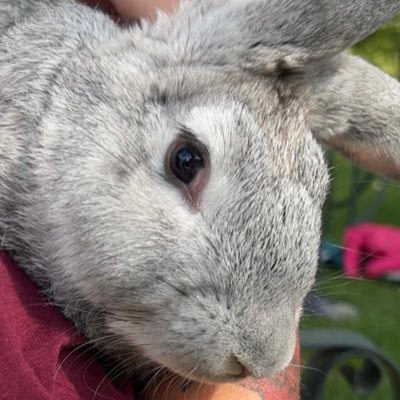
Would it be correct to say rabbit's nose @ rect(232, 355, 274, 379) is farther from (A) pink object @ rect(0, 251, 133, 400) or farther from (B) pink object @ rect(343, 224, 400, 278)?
(B) pink object @ rect(343, 224, 400, 278)

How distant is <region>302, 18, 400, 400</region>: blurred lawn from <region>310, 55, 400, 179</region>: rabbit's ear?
0.18ft

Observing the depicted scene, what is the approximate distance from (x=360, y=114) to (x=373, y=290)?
2.67 meters

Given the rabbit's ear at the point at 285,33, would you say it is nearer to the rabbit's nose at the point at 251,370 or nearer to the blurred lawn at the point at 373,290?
the blurred lawn at the point at 373,290

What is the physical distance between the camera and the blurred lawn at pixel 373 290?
8.62ft

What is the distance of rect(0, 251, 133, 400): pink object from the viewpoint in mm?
1170

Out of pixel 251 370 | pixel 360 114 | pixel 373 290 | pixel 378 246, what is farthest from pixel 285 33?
pixel 373 290

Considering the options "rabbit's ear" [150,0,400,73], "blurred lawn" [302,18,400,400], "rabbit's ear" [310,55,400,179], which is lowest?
"blurred lawn" [302,18,400,400]

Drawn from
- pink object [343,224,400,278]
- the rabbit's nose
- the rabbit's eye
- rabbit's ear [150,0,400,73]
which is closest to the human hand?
rabbit's ear [150,0,400,73]

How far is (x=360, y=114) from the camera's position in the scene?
1.61 m

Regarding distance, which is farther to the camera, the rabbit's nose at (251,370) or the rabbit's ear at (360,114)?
the rabbit's ear at (360,114)

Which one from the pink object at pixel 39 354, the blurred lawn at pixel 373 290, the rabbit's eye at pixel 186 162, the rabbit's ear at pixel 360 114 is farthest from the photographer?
the blurred lawn at pixel 373 290

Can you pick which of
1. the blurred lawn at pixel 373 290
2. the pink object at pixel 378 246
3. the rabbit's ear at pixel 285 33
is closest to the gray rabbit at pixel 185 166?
the rabbit's ear at pixel 285 33

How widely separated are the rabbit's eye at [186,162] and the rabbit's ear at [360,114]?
1.06 ft

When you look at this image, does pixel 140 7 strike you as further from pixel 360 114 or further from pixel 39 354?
pixel 39 354
